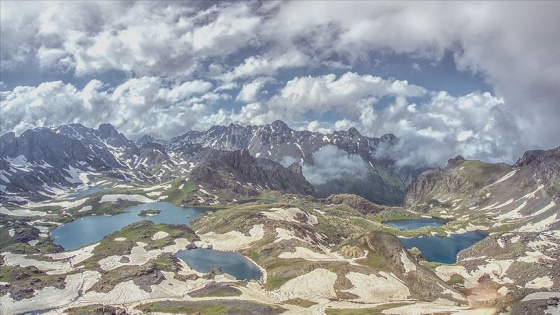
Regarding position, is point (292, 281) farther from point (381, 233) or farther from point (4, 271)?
point (4, 271)

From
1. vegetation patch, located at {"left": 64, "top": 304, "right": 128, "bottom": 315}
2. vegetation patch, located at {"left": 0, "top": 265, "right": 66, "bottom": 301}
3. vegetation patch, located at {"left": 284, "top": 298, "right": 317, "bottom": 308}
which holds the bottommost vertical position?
vegetation patch, located at {"left": 284, "top": 298, "right": 317, "bottom": 308}

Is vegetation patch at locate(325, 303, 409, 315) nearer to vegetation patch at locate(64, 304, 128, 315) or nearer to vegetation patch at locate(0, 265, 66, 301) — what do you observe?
vegetation patch at locate(64, 304, 128, 315)

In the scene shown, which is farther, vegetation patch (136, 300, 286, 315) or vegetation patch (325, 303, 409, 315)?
vegetation patch (136, 300, 286, 315)

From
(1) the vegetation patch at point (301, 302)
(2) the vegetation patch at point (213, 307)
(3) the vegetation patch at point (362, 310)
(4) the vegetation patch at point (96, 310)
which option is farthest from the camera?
(1) the vegetation patch at point (301, 302)

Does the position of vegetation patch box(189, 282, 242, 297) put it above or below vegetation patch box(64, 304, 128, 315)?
below

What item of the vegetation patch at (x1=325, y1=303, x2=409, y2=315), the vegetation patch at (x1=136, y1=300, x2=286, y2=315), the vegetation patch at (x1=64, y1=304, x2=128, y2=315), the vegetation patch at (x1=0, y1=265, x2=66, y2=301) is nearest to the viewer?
the vegetation patch at (x1=64, y1=304, x2=128, y2=315)

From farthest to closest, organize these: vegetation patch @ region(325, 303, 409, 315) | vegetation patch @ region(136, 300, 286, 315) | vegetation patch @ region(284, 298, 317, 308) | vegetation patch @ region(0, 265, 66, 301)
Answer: vegetation patch @ region(0, 265, 66, 301) → vegetation patch @ region(284, 298, 317, 308) → vegetation patch @ region(136, 300, 286, 315) → vegetation patch @ region(325, 303, 409, 315)

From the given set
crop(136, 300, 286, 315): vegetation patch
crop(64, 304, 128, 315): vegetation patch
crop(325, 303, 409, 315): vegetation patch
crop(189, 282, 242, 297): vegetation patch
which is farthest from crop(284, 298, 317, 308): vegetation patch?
crop(64, 304, 128, 315): vegetation patch

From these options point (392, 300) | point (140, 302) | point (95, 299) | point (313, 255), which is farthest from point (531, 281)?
point (95, 299)

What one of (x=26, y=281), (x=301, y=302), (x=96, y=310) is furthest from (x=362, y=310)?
(x=26, y=281)

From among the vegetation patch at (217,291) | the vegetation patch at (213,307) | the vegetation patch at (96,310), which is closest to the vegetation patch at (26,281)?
the vegetation patch at (96,310)

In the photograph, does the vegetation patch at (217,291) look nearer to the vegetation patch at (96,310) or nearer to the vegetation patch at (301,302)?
the vegetation patch at (301,302)

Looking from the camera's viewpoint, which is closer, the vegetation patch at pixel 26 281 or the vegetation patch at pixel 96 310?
the vegetation patch at pixel 96 310
